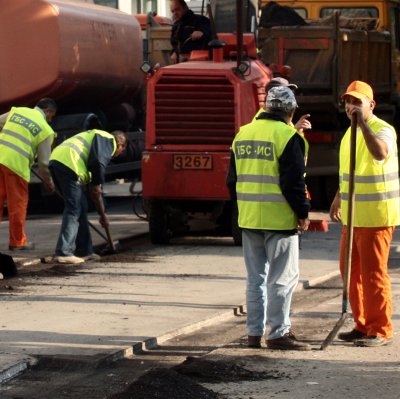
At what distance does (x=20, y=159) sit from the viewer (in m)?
15.0

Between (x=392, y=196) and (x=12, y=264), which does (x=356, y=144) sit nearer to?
(x=392, y=196)

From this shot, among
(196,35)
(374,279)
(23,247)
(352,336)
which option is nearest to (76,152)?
(23,247)

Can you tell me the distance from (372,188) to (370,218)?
211mm

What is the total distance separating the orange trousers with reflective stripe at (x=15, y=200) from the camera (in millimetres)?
14914

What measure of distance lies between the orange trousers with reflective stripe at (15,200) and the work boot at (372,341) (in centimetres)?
626

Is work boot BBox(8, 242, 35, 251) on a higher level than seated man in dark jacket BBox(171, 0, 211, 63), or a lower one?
lower

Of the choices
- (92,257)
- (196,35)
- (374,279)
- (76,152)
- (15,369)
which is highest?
(196,35)

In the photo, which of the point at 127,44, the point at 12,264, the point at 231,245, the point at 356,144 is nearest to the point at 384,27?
the point at 127,44

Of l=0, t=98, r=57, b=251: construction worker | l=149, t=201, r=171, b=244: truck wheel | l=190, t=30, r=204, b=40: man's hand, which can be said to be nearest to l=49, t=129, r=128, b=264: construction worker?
l=0, t=98, r=57, b=251: construction worker

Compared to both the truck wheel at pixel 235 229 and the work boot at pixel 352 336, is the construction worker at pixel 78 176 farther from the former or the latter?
the work boot at pixel 352 336

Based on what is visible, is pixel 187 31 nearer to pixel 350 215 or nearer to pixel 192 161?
pixel 192 161

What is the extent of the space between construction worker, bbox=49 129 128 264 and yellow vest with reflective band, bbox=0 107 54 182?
2.31 ft

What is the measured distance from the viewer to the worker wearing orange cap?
9.38m

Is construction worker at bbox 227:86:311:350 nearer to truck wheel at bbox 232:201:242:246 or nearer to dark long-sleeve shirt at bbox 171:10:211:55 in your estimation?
truck wheel at bbox 232:201:242:246
